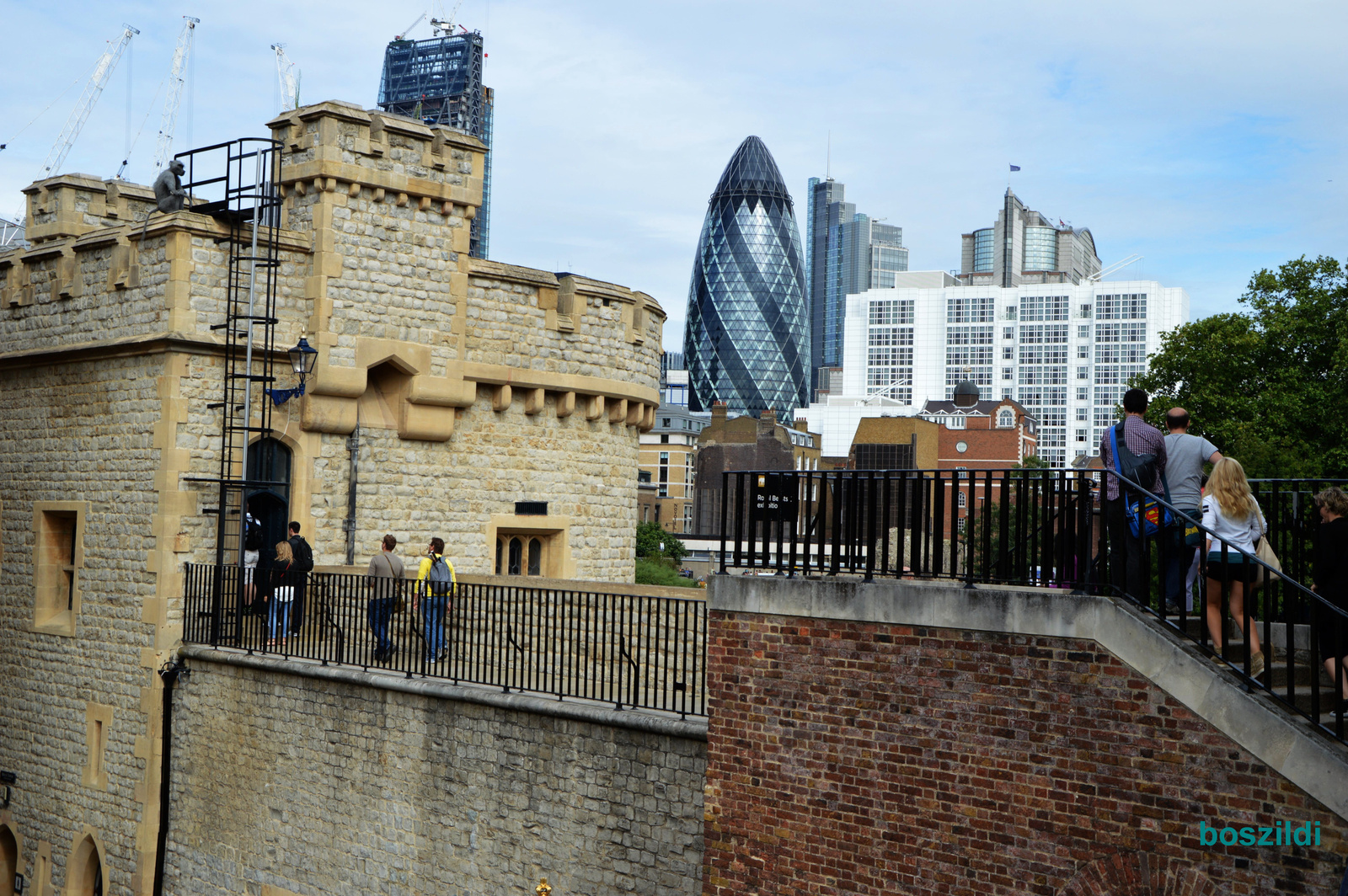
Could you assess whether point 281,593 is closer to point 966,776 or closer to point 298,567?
point 298,567

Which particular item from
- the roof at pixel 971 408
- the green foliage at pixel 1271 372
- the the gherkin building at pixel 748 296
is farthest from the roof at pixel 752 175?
the green foliage at pixel 1271 372

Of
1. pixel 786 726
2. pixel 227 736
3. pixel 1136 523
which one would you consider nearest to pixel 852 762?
pixel 786 726

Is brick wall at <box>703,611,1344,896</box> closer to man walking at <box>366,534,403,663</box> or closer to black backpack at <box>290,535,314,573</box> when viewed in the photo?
man walking at <box>366,534,403,663</box>

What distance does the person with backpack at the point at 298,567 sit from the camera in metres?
15.3

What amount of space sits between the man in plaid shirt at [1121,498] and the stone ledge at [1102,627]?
0.31 m

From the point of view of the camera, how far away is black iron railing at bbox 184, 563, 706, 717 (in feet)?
38.3

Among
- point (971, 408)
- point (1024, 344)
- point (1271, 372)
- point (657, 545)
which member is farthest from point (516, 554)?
point (1024, 344)

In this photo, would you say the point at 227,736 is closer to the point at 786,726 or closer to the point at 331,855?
the point at 331,855

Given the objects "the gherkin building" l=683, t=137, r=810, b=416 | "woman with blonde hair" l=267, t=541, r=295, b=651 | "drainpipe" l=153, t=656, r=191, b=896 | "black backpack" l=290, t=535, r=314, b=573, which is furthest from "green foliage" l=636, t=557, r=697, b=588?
"the gherkin building" l=683, t=137, r=810, b=416

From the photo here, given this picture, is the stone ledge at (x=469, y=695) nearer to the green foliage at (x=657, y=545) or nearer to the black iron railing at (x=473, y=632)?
the black iron railing at (x=473, y=632)

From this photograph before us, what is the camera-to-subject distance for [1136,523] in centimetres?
816

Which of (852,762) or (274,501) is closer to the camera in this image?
(852,762)

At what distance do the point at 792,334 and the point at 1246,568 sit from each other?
611 ft

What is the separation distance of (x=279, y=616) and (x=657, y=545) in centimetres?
8821
